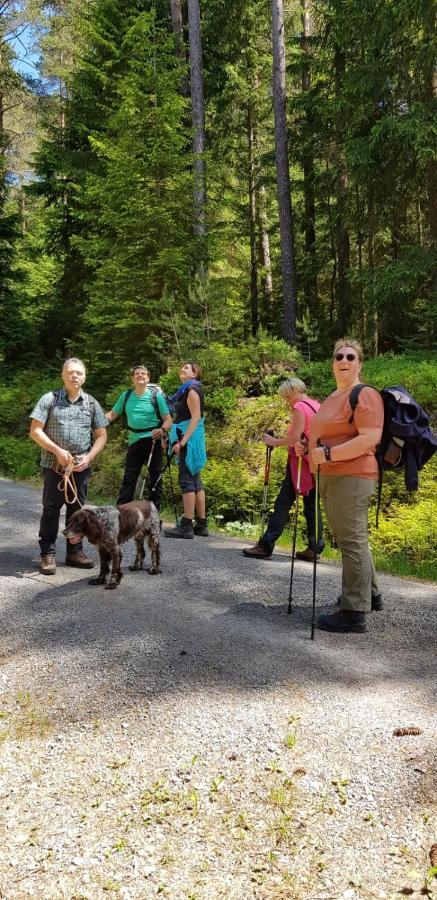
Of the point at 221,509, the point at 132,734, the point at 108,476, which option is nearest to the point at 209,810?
the point at 132,734

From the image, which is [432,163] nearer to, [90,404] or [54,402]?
A: [90,404]

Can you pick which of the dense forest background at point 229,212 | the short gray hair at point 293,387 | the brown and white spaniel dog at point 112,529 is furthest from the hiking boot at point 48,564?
the dense forest background at point 229,212

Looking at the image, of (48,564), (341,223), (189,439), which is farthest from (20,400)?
(48,564)

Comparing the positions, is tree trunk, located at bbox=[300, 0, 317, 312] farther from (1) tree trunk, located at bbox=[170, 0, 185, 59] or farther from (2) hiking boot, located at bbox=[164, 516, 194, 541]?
(2) hiking boot, located at bbox=[164, 516, 194, 541]

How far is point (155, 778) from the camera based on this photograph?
3.18 metres

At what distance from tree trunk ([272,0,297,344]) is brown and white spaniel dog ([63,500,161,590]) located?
11211 mm

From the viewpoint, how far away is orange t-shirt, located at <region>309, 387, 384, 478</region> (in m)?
4.27

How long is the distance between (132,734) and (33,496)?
7965 millimetres

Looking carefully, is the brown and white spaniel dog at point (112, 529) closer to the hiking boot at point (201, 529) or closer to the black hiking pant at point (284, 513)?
the black hiking pant at point (284, 513)

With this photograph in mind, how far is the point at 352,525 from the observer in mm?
4453

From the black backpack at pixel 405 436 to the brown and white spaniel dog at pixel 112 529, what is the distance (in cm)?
237

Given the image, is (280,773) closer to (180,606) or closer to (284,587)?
(180,606)

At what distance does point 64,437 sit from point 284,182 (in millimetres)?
13494

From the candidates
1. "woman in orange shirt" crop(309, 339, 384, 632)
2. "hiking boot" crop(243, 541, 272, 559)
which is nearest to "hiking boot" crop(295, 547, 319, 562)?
"hiking boot" crop(243, 541, 272, 559)
